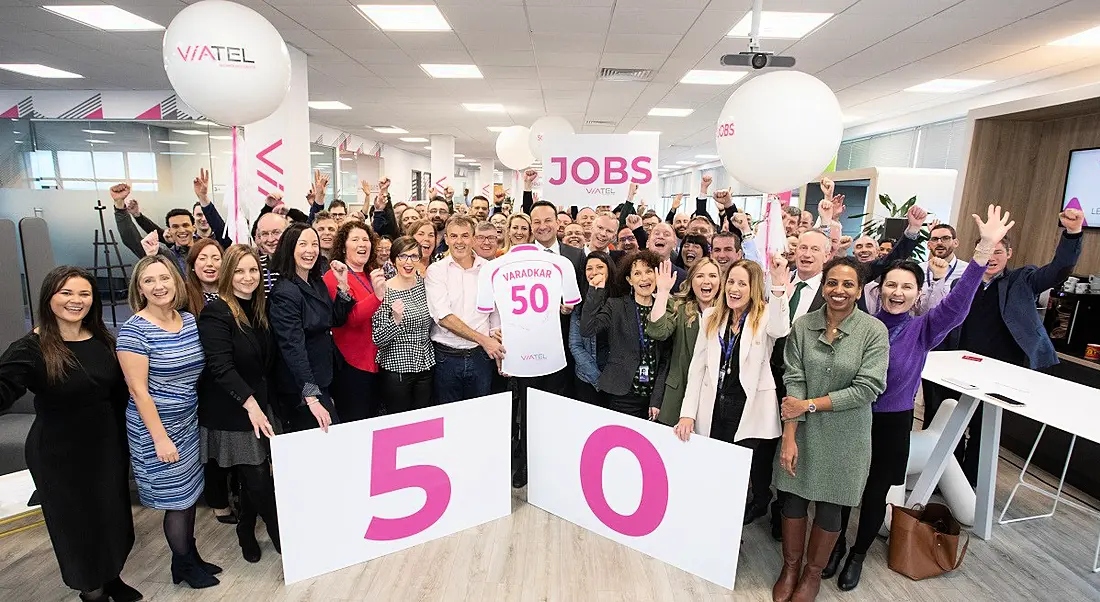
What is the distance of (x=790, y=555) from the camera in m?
2.43

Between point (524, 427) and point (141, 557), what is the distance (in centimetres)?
197

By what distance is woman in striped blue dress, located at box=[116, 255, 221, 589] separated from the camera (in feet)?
6.81

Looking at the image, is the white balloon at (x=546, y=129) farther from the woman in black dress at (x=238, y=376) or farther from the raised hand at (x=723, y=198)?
the woman in black dress at (x=238, y=376)

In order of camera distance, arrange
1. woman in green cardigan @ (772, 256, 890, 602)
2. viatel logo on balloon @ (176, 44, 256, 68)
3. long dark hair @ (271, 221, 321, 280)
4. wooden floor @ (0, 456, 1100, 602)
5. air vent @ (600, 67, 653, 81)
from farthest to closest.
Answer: air vent @ (600, 67, 653, 81) → viatel logo on balloon @ (176, 44, 256, 68) → long dark hair @ (271, 221, 321, 280) → wooden floor @ (0, 456, 1100, 602) → woman in green cardigan @ (772, 256, 890, 602)

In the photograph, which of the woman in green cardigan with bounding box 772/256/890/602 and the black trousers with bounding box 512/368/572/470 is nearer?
the woman in green cardigan with bounding box 772/256/890/602

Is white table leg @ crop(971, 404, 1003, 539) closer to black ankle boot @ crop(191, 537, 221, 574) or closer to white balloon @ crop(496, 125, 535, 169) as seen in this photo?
black ankle boot @ crop(191, 537, 221, 574)

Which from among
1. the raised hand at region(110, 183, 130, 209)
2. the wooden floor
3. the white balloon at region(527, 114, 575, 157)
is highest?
the white balloon at region(527, 114, 575, 157)

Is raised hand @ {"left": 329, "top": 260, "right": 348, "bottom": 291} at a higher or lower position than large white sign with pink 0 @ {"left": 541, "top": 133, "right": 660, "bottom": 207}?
lower

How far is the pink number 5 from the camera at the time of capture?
255cm

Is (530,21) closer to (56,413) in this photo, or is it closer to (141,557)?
(56,413)

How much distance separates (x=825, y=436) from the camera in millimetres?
2293

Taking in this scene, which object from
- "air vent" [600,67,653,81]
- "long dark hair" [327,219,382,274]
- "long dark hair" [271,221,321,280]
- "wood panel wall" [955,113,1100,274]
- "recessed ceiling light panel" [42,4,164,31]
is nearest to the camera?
"long dark hair" [271,221,321,280]

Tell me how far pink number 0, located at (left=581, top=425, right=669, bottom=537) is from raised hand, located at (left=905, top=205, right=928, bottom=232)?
8.20 ft

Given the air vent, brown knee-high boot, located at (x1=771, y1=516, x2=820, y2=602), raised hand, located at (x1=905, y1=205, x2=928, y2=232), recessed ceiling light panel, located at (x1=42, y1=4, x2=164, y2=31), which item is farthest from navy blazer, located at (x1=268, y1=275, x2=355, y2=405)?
the air vent
